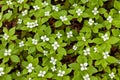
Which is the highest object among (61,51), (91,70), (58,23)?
(58,23)

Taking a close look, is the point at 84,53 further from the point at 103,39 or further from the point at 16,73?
the point at 16,73

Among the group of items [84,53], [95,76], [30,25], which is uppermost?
[30,25]

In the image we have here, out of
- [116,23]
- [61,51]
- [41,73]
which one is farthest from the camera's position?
[116,23]

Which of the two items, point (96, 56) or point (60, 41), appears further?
point (60, 41)

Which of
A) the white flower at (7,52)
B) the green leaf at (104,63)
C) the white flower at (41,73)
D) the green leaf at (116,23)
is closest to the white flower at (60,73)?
the white flower at (41,73)

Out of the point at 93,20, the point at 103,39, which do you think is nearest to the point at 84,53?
the point at 103,39

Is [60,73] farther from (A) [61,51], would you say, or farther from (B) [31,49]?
(B) [31,49]

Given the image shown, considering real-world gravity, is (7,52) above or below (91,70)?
above

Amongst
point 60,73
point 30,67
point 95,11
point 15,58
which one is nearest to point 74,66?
point 60,73

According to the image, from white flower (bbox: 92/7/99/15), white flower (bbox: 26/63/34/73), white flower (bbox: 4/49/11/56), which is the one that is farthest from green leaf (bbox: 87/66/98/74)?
white flower (bbox: 4/49/11/56)

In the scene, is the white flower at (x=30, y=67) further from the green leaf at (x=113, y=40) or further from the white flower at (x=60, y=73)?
the green leaf at (x=113, y=40)
